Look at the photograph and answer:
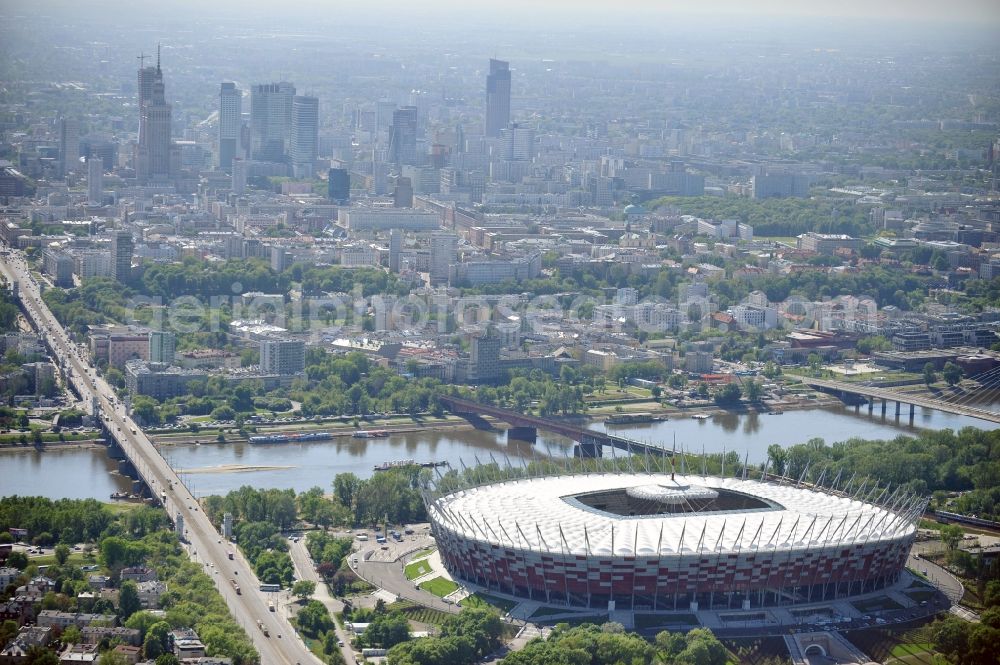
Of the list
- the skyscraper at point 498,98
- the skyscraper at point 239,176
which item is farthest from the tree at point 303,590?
the skyscraper at point 498,98

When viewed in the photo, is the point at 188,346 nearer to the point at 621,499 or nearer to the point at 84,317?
the point at 84,317

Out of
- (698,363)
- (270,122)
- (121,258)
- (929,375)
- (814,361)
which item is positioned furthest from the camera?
(270,122)

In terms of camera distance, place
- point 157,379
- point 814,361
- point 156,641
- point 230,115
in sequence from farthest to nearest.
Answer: point 230,115 → point 814,361 → point 157,379 → point 156,641

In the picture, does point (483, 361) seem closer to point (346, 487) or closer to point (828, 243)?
point (346, 487)

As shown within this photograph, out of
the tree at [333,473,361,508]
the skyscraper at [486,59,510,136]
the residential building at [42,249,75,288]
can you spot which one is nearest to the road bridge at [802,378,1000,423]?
the tree at [333,473,361,508]

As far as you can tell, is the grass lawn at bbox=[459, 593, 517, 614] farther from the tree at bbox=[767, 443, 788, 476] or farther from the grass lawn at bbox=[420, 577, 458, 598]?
the tree at bbox=[767, 443, 788, 476]

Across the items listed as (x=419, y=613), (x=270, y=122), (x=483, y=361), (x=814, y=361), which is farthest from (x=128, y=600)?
(x=270, y=122)

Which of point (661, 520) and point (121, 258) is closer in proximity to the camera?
point (661, 520)
